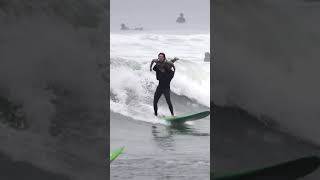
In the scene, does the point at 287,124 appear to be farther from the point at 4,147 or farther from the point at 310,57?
the point at 4,147

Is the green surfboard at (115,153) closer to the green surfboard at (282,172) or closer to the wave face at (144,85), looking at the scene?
the green surfboard at (282,172)

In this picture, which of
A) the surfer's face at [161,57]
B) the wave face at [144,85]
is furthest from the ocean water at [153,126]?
the surfer's face at [161,57]

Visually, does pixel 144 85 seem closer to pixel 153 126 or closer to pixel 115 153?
pixel 153 126

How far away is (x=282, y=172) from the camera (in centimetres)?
504

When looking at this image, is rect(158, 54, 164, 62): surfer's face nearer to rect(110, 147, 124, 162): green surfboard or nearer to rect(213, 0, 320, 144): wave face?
rect(110, 147, 124, 162): green surfboard

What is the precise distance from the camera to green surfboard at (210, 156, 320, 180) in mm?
5031

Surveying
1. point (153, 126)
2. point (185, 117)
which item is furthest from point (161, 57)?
point (153, 126)

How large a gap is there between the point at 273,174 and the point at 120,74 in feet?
52.4

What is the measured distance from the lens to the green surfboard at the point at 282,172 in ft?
16.5

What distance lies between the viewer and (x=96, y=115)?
500 cm

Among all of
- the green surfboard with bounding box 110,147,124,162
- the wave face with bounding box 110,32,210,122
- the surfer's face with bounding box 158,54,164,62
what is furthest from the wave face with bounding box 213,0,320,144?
the wave face with bounding box 110,32,210,122

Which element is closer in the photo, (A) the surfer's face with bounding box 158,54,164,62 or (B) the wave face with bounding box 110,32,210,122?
(A) the surfer's face with bounding box 158,54,164,62

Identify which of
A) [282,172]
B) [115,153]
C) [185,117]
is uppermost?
[282,172]

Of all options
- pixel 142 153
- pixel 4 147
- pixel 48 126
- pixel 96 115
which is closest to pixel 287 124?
pixel 96 115
